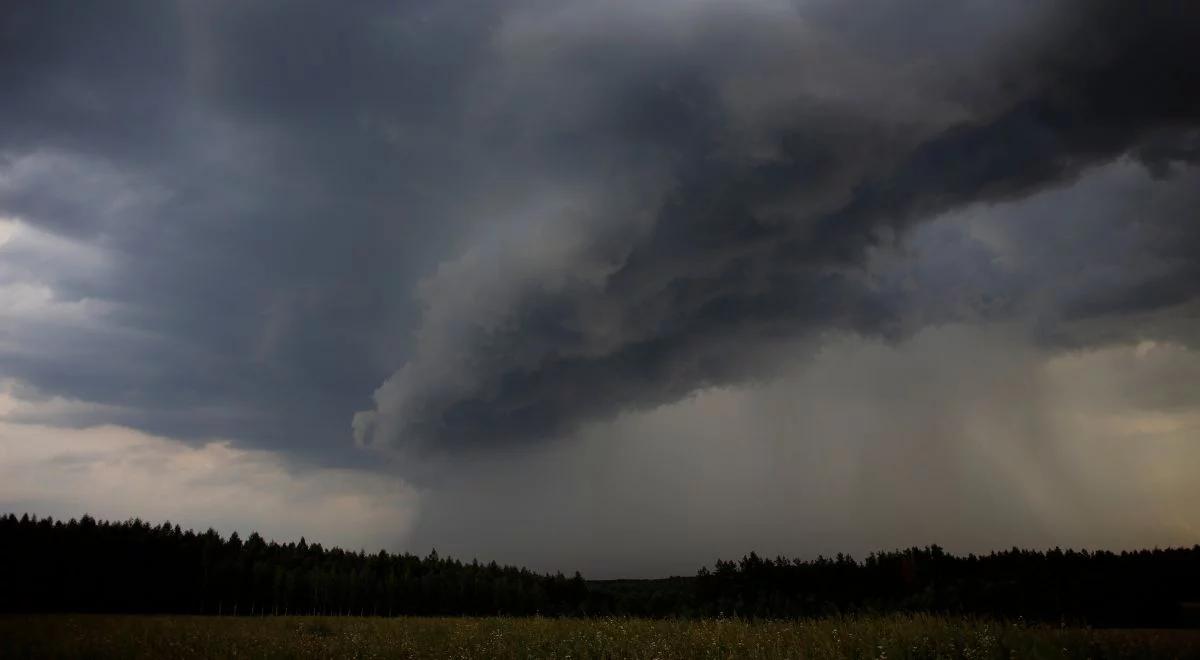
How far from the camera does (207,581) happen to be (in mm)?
77188

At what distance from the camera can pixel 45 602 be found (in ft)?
221

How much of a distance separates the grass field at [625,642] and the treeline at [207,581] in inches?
1212

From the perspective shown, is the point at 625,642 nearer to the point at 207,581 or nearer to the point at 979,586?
the point at 979,586

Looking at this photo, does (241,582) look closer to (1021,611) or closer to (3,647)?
(3,647)

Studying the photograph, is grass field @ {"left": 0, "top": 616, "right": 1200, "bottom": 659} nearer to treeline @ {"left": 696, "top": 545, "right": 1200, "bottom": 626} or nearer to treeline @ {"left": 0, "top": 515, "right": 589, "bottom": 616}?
treeline @ {"left": 696, "top": 545, "right": 1200, "bottom": 626}

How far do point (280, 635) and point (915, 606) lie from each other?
41.0 meters

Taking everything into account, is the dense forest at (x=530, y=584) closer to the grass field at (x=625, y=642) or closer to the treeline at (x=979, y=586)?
the treeline at (x=979, y=586)

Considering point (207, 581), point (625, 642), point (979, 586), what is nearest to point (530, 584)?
point (207, 581)

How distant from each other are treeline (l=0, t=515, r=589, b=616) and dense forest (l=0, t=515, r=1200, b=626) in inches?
5.3

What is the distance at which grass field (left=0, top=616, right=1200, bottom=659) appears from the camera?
81.2 ft

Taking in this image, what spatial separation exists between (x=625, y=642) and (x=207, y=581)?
62.5 m

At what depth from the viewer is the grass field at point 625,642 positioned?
974 inches

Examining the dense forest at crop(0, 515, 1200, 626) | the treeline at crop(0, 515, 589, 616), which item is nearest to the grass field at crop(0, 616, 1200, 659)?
the dense forest at crop(0, 515, 1200, 626)

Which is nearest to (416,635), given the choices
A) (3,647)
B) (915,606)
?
(3,647)
